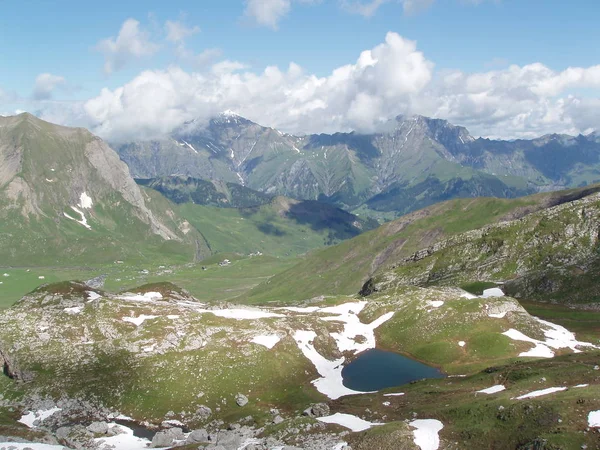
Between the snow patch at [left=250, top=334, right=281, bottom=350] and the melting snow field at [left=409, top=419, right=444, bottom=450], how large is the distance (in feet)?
140

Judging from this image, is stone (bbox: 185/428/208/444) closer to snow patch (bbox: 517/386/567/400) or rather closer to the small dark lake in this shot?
the small dark lake

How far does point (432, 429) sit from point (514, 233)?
14720 centimetres

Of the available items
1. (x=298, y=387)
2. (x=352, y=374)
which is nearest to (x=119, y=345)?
(x=298, y=387)

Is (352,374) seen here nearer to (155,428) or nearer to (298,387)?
(298,387)

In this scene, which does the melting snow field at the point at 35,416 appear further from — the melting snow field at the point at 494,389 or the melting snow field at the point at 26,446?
the melting snow field at the point at 494,389

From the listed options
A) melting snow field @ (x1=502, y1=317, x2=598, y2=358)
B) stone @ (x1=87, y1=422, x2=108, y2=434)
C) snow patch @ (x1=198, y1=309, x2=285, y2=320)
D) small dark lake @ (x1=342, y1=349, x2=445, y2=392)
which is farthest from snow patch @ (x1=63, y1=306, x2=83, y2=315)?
melting snow field @ (x1=502, y1=317, x2=598, y2=358)

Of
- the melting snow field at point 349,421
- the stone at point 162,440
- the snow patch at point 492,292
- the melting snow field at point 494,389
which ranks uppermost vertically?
the melting snow field at point 494,389

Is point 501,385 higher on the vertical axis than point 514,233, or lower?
lower

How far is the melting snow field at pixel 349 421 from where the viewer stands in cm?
6631

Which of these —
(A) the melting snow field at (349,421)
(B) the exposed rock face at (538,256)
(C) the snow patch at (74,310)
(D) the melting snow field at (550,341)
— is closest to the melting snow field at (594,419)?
(A) the melting snow field at (349,421)

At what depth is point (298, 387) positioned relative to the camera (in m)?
91.0

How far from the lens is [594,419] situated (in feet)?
177

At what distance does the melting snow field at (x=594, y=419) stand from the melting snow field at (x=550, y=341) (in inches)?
1724

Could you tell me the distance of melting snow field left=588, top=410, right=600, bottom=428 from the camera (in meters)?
53.0
